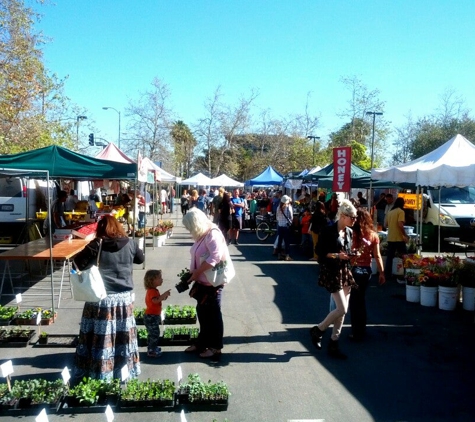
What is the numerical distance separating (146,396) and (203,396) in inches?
20.7

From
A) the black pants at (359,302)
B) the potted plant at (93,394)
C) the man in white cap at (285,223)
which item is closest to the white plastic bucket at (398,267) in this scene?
the man in white cap at (285,223)

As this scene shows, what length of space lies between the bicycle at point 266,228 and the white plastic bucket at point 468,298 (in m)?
12.0

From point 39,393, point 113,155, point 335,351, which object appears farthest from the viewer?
point 113,155

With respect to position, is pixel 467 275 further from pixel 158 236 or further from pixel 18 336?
pixel 158 236

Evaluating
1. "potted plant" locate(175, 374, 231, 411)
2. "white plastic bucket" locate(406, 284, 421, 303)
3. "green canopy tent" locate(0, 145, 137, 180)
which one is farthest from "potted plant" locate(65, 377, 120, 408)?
"white plastic bucket" locate(406, 284, 421, 303)

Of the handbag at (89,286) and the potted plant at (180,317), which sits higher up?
the handbag at (89,286)

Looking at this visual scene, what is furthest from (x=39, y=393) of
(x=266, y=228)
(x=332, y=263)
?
(x=266, y=228)

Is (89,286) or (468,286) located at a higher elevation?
(89,286)

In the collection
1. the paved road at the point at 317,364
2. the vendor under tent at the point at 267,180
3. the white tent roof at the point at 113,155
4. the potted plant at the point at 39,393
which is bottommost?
the paved road at the point at 317,364

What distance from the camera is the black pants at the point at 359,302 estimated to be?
7.04 m

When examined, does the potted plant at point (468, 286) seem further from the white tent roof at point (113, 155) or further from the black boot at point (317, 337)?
the white tent roof at point (113, 155)

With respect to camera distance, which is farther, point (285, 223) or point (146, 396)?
point (285, 223)

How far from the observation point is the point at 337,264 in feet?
20.7

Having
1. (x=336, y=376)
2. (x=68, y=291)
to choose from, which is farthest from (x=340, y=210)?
(x=68, y=291)
